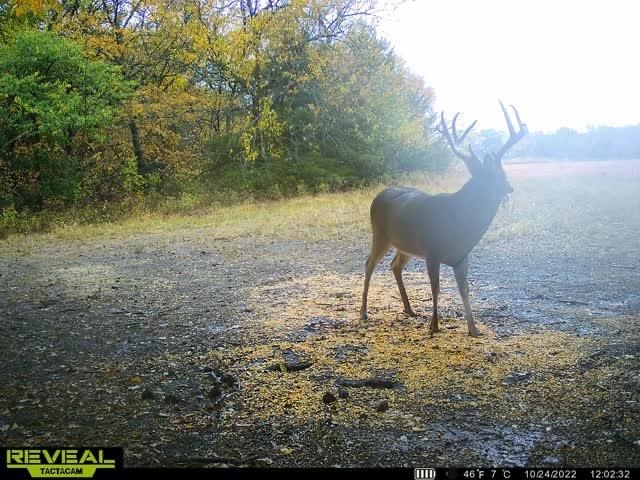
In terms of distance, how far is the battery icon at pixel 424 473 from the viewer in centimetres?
281

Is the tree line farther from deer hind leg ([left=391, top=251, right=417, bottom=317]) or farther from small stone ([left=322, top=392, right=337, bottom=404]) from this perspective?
small stone ([left=322, top=392, right=337, bottom=404])

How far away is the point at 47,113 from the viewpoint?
14.8 meters

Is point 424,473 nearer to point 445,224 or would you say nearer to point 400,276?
point 445,224

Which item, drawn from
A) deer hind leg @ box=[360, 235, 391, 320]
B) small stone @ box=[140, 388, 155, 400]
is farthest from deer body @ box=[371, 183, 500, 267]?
small stone @ box=[140, 388, 155, 400]

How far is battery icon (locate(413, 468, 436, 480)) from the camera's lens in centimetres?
281

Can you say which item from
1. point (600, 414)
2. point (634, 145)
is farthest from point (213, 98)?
point (600, 414)

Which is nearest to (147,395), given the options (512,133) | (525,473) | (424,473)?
(424,473)

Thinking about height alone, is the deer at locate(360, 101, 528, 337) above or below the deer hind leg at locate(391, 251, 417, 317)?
above

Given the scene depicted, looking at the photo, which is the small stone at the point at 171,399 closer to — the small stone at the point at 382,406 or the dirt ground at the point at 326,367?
the dirt ground at the point at 326,367

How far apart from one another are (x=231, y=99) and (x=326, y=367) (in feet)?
60.8

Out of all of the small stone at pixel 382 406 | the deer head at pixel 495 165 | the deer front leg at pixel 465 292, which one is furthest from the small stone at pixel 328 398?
the deer head at pixel 495 165

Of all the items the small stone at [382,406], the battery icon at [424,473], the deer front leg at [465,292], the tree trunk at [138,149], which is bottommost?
the small stone at [382,406]

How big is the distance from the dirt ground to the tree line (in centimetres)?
1177

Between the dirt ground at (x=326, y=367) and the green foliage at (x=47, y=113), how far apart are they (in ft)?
27.7
